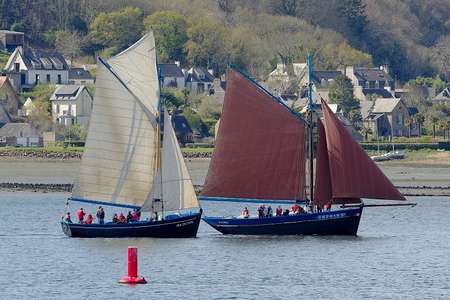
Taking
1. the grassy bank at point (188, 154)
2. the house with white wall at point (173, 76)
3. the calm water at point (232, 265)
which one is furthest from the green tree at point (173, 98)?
the calm water at point (232, 265)

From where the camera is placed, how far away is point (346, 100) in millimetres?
168000

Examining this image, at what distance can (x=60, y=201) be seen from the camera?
319 ft

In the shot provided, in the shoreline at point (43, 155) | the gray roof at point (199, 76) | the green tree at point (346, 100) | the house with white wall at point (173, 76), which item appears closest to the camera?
the shoreline at point (43, 155)

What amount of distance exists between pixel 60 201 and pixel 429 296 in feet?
150

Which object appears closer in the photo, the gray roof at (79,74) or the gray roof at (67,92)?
the gray roof at (67,92)

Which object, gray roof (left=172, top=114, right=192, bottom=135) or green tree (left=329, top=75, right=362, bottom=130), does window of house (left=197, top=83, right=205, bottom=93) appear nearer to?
green tree (left=329, top=75, right=362, bottom=130)

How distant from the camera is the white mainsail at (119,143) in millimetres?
72062

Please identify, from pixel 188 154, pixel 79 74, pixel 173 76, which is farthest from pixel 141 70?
pixel 173 76

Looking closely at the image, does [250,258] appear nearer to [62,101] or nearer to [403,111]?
[62,101]

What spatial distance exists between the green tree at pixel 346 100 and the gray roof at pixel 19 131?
34.1 meters

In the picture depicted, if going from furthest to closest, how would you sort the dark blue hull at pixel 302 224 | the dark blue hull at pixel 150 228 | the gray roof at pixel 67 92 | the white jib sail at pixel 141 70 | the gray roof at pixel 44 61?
1. the gray roof at pixel 44 61
2. the gray roof at pixel 67 92
3. the dark blue hull at pixel 302 224
4. the white jib sail at pixel 141 70
5. the dark blue hull at pixel 150 228

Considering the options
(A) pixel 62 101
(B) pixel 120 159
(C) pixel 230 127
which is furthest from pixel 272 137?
(A) pixel 62 101

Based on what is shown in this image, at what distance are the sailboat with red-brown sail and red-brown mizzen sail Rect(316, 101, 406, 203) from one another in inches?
1.8

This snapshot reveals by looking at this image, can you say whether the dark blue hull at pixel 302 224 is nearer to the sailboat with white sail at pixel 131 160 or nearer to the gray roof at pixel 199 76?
the sailboat with white sail at pixel 131 160
